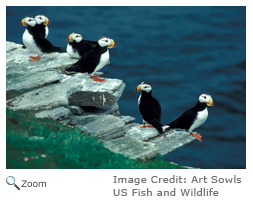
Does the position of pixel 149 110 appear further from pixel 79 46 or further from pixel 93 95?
pixel 79 46

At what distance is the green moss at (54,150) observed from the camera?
6.05 m

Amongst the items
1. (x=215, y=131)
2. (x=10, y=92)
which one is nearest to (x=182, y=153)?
(x=215, y=131)

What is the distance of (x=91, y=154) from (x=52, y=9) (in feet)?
52.8

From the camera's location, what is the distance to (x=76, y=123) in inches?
340

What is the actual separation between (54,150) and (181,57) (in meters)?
11.8

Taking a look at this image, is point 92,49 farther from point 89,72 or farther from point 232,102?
point 232,102

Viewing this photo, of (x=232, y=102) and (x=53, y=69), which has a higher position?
(x=53, y=69)

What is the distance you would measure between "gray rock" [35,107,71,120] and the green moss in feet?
1.22

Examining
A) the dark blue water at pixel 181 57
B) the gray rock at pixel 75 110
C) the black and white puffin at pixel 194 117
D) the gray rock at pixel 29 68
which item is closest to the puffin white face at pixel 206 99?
the black and white puffin at pixel 194 117

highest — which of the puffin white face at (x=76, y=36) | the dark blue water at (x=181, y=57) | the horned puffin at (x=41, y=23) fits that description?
the horned puffin at (x=41, y=23)

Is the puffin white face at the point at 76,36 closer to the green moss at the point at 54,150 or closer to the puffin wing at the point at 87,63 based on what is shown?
the puffin wing at the point at 87,63

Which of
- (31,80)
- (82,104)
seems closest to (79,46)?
(31,80)

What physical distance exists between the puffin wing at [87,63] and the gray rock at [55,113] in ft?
4.62
